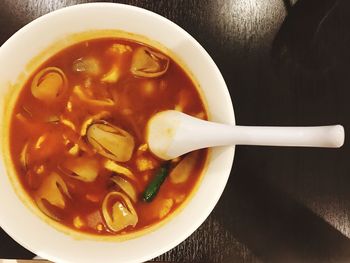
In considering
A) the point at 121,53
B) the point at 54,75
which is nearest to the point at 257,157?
the point at 121,53

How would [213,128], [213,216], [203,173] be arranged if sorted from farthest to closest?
[213,216], [203,173], [213,128]

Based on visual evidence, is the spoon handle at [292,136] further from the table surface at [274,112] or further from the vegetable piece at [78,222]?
the vegetable piece at [78,222]

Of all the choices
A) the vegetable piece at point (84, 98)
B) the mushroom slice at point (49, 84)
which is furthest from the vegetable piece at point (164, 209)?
the mushroom slice at point (49, 84)

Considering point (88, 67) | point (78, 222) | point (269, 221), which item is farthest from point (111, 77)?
point (269, 221)

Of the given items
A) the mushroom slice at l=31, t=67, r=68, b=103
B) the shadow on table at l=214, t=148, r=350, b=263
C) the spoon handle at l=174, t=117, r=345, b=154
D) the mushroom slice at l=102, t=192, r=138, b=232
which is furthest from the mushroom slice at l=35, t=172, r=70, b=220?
the shadow on table at l=214, t=148, r=350, b=263

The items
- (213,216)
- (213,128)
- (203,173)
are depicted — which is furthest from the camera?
(213,216)

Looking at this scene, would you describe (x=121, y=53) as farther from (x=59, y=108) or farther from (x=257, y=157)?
(x=257, y=157)

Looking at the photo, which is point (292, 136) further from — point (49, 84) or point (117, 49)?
point (49, 84)
